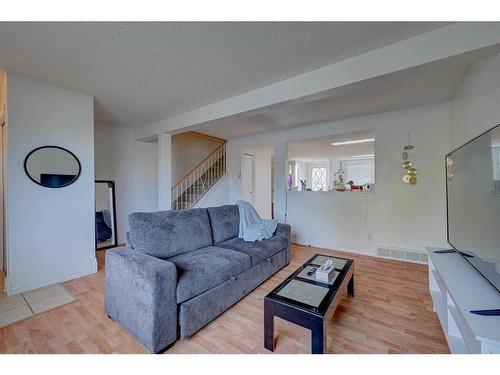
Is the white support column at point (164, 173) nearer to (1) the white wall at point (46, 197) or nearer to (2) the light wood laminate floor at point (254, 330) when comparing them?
(1) the white wall at point (46, 197)

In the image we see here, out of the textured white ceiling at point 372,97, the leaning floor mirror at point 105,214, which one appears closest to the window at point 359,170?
the textured white ceiling at point 372,97

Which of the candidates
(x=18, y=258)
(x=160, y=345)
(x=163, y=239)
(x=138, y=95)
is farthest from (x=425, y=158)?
(x=18, y=258)

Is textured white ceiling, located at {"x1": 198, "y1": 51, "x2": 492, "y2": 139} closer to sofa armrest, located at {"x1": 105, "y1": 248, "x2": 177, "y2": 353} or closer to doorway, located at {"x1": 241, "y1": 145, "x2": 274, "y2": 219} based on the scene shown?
doorway, located at {"x1": 241, "y1": 145, "x2": 274, "y2": 219}

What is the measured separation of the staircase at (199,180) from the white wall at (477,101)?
14.5ft

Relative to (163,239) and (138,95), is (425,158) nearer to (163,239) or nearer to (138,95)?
(163,239)

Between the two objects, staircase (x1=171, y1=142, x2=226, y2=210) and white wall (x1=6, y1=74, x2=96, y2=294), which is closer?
white wall (x1=6, y1=74, x2=96, y2=294)

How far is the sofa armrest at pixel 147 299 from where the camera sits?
135 cm

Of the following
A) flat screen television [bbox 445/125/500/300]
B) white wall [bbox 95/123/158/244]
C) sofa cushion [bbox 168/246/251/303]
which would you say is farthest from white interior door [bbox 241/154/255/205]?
flat screen television [bbox 445/125/500/300]

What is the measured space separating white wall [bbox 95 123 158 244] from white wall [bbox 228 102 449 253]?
328 cm

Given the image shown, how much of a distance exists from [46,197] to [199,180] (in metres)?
3.21

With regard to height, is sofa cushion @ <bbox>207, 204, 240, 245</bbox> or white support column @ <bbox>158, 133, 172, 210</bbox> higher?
white support column @ <bbox>158, 133, 172, 210</bbox>

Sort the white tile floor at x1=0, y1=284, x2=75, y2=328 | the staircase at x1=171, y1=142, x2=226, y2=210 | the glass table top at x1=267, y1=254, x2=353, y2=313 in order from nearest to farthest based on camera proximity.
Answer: the glass table top at x1=267, y1=254, x2=353, y2=313 < the white tile floor at x1=0, y1=284, x2=75, y2=328 < the staircase at x1=171, y1=142, x2=226, y2=210

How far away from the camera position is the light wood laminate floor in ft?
4.70

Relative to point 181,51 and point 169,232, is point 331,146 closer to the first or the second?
point 181,51
